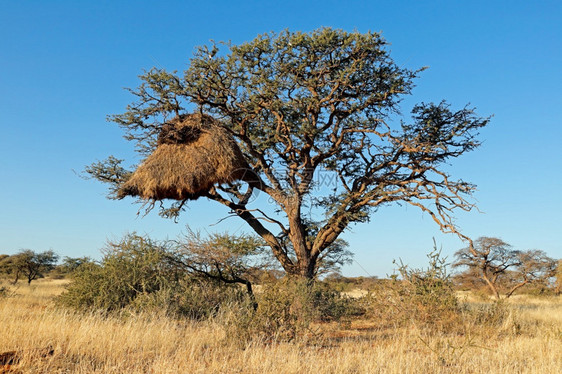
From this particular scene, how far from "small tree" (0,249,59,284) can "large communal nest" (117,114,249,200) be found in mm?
28538

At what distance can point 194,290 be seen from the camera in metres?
11.6

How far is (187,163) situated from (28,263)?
30917 mm

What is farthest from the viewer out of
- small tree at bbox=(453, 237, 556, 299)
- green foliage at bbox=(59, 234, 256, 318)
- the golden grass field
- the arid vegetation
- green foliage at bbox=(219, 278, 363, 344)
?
small tree at bbox=(453, 237, 556, 299)

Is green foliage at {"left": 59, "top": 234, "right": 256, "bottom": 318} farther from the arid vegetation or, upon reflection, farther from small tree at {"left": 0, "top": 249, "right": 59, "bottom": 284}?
small tree at {"left": 0, "top": 249, "right": 59, "bottom": 284}

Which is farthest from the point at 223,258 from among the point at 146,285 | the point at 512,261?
the point at 512,261

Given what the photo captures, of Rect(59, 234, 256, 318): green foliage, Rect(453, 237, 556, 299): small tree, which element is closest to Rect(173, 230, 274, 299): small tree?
Rect(59, 234, 256, 318): green foliage

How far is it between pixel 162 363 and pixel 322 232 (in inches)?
322

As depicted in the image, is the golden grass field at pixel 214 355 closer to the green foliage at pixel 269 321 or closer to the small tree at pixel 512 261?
the green foliage at pixel 269 321

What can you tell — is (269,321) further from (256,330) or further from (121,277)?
(121,277)

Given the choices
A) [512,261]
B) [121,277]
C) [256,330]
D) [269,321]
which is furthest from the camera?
[512,261]

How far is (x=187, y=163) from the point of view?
454 inches

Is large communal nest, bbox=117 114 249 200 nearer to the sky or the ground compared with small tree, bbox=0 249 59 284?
nearer to the sky

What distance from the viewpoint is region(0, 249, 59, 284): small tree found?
3456cm

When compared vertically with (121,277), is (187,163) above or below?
above
